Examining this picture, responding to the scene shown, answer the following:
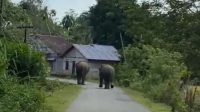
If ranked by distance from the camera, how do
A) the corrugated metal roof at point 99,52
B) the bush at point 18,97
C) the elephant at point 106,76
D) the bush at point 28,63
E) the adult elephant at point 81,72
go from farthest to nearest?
the corrugated metal roof at point 99,52, the adult elephant at point 81,72, the elephant at point 106,76, the bush at point 28,63, the bush at point 18,97

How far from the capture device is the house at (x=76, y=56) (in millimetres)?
73812

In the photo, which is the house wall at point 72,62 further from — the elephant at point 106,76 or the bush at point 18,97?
the bush at point 18,97

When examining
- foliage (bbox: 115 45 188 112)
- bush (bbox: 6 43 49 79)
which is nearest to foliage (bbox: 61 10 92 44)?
foliage (bbox: 115 45 188 112)

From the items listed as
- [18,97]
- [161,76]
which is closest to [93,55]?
[161,76]

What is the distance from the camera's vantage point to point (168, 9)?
1709 centimetres

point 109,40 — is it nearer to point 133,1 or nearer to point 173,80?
point 173,80

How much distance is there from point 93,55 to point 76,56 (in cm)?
233

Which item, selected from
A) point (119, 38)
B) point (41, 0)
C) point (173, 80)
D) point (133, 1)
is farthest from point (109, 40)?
point (133, 1)

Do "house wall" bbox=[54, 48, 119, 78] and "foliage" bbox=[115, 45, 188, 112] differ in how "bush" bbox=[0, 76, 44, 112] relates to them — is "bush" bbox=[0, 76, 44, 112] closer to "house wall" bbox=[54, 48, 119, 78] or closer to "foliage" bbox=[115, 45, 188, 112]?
"foliage" bbox=[115, 45, 188, 112]

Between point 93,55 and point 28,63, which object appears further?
point 93,55

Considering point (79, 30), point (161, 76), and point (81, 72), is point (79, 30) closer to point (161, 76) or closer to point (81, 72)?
point (81, 72)

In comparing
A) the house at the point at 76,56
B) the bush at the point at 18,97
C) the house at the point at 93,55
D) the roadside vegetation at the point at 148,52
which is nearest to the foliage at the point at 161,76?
the roadside vegetation at the point at 148,52

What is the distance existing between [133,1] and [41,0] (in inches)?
294

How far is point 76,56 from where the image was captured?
75.2 m
